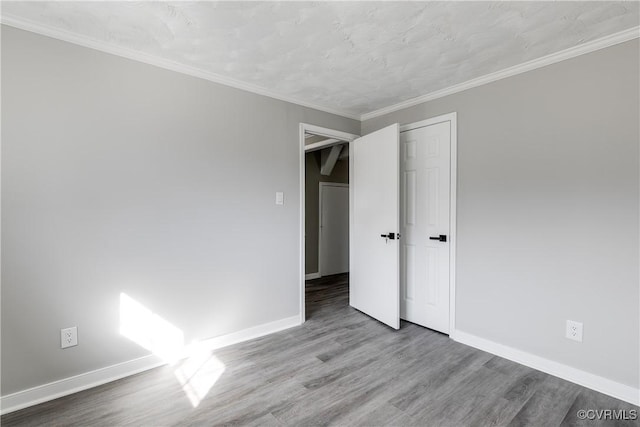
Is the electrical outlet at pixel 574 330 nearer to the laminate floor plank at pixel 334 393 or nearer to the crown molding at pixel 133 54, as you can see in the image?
the laminate floor plank at pixel 334 393

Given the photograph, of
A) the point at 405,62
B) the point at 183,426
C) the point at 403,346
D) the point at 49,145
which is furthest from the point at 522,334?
the point at 49,145

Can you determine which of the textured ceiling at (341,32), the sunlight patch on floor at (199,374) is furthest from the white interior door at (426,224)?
the sunlight patch on floor at (199,374)

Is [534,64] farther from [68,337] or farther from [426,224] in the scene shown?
[68,337]

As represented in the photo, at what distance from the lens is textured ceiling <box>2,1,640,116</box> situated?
5.62ft

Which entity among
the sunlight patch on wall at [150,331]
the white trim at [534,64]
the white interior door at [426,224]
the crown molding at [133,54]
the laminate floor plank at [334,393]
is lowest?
the laminate floor plank at [334,393]

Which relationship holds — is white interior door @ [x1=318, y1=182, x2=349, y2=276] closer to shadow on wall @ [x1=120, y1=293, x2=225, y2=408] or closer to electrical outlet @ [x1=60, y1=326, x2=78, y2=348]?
shadow on wall @ [x1=120, y1=293, x2=225, y2=408]

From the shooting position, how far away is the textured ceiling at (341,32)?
1.71 meters

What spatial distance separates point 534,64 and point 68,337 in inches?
150

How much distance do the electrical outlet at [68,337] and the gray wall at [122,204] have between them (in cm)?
3

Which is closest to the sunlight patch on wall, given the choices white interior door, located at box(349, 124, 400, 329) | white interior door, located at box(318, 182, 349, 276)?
white interior door, located at box(349, 124, 400, 329)

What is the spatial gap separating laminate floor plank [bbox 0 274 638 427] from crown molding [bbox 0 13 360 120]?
229 cm

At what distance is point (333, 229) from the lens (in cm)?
554

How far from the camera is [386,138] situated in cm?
307

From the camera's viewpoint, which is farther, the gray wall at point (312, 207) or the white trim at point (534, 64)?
the gray wall at point (312, 207)
